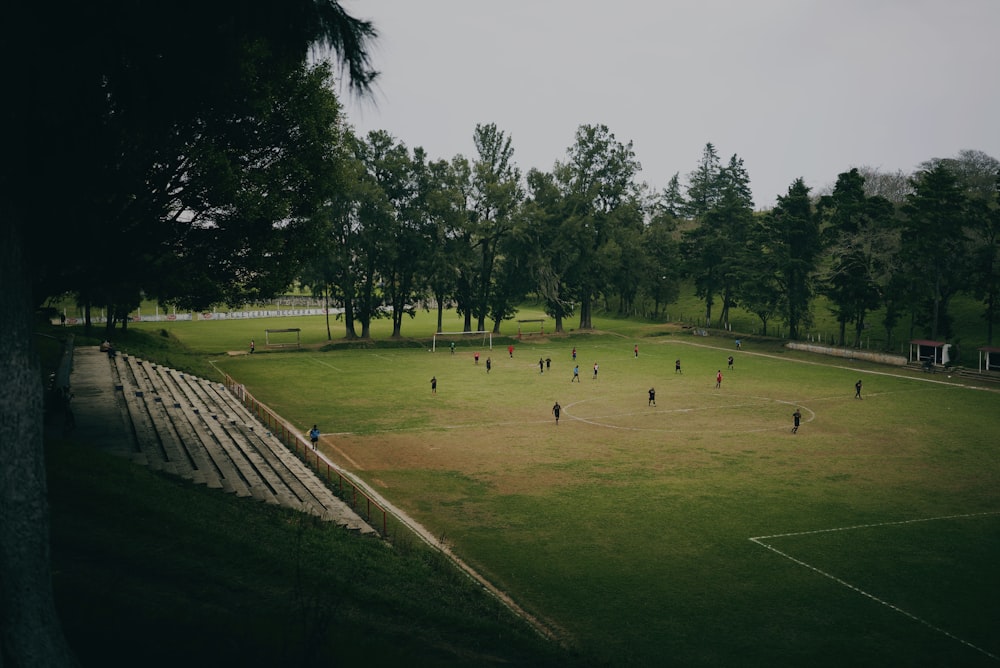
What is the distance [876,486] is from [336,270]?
5698cm

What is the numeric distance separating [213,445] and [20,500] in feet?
75.1

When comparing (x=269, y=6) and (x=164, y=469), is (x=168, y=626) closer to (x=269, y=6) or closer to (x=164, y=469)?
(x=269, y=6)

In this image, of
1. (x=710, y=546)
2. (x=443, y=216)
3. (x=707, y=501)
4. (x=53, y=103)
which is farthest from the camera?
(x=443, y=216)

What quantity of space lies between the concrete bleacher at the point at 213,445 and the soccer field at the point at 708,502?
2663mm

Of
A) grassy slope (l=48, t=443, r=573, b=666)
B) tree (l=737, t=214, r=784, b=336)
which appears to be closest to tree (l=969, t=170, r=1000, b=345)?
tree (l=737, t=214, r=784, b=336)

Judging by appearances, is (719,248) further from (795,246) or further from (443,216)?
(443,216)

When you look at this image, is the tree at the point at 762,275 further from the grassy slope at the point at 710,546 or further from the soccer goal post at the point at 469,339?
the grassy slope at the point at 710,546

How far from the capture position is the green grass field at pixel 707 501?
52.4 feet

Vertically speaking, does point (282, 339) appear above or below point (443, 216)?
below

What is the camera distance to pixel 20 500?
7.10 meters

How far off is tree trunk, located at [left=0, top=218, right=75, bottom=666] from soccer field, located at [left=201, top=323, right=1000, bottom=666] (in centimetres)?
Result: 1095

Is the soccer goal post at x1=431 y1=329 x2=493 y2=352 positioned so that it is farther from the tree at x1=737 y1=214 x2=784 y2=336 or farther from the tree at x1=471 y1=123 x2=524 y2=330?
the tree at x1=737 y1=214 x2=784 y2=336

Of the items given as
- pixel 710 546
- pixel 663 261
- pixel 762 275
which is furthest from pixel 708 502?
pixel 663 261

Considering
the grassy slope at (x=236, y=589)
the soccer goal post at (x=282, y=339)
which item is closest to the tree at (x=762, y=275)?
the soccer goal post at (x=282, y=339)
